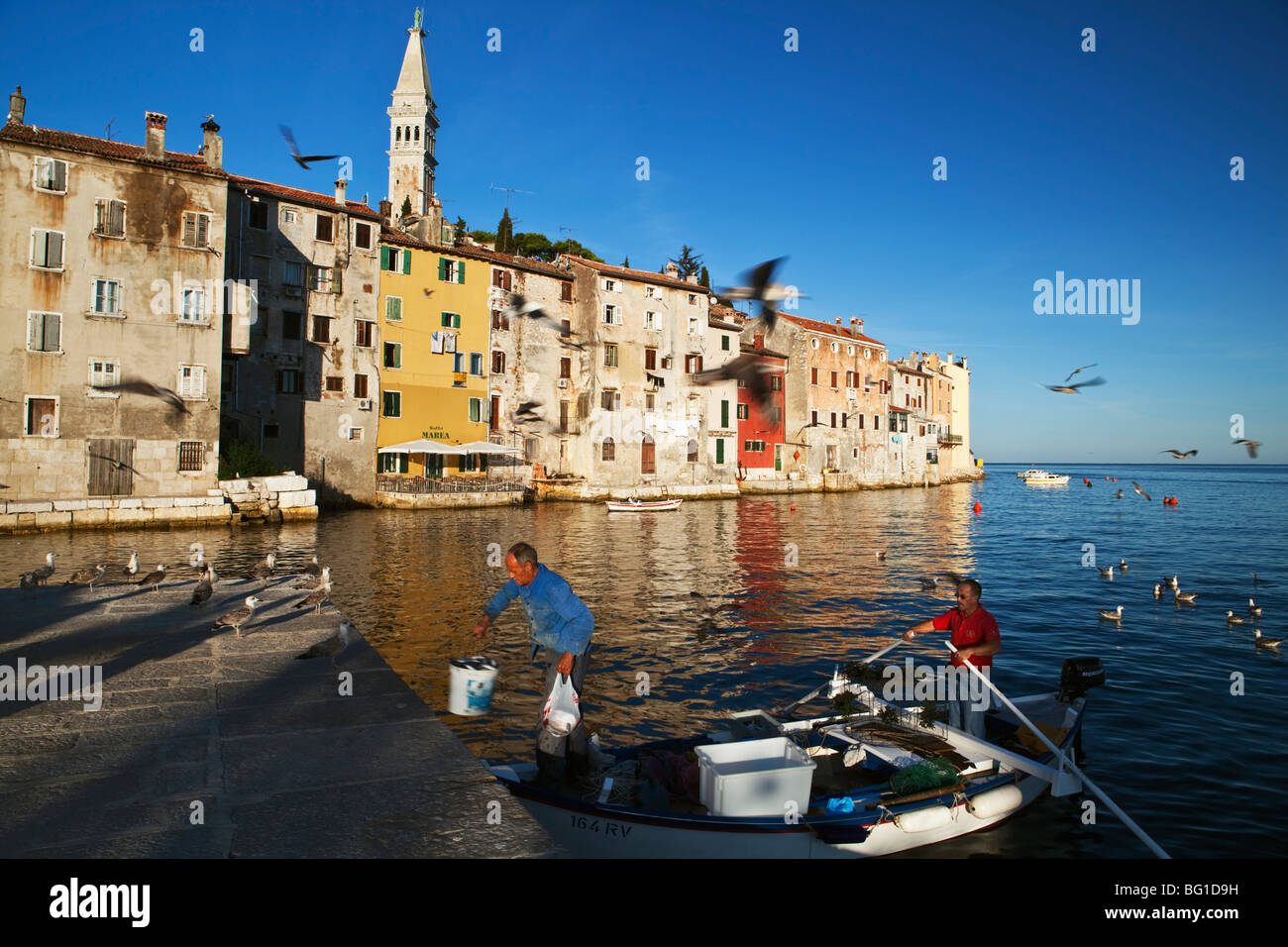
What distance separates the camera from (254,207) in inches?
1487

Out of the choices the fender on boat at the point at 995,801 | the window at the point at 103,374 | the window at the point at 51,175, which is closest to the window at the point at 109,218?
the window at the point at 51,175

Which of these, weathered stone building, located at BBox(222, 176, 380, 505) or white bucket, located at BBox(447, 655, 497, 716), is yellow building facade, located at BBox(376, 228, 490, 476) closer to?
weathered stone building, located at BBox(222, 176, 380, 505)

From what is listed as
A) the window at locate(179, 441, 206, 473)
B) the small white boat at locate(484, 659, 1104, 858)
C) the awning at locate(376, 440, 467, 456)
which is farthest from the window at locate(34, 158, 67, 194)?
the small white boat at locate(484, 659, 1104, 858)

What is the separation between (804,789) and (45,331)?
109ft

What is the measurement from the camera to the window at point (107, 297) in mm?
29203

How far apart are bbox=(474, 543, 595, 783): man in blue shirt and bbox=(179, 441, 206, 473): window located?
29.7 m

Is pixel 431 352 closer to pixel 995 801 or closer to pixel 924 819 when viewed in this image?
pixel 995 801

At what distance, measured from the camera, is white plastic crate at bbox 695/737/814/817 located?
599 cm

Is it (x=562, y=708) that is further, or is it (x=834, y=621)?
(x=834, y=621)

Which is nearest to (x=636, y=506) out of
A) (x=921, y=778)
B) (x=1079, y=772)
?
(x=1079, y=772)

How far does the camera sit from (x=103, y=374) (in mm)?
29188

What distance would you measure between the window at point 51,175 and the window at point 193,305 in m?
5.28

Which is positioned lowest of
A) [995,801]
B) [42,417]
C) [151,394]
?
[995,801]

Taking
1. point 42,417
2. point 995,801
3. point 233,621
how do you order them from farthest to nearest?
point 42,417 → point 233,621 → point 995,801
